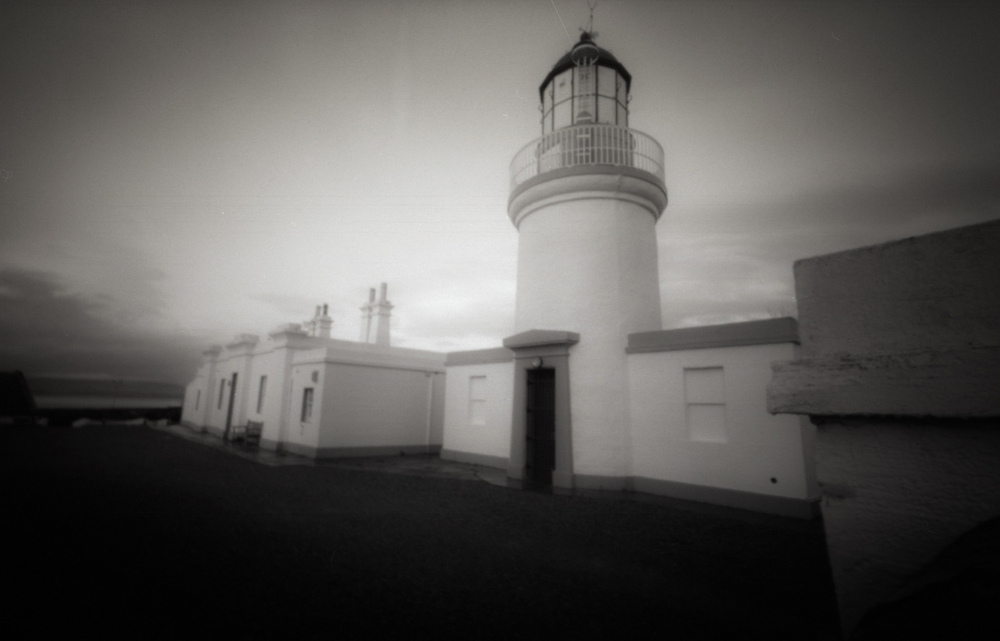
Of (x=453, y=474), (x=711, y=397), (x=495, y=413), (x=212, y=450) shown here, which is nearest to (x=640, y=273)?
(x=711, y=397)

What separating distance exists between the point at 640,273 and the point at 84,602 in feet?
34.6

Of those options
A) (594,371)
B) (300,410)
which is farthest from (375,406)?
(594,371)

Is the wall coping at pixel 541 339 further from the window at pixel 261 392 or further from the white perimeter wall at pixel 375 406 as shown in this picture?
the window at pixel 261 392

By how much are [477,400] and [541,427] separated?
308 cm

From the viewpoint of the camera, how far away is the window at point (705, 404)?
27.4 ft

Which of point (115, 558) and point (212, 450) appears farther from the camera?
point (212, 450)

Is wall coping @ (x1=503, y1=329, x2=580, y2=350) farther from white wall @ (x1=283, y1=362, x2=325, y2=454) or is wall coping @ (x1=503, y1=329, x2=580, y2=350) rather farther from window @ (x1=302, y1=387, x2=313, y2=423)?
window @ (x1=302, y1=387, x2=313, y2=423)

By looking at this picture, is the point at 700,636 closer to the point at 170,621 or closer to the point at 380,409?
the point at 170,621

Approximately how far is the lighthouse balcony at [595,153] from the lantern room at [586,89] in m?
0.61

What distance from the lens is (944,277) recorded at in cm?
213

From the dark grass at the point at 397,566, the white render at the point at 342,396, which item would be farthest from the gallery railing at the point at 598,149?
the white render at the point at 342,396

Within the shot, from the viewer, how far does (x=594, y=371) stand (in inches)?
389

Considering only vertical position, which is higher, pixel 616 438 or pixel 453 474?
pixel 616 438

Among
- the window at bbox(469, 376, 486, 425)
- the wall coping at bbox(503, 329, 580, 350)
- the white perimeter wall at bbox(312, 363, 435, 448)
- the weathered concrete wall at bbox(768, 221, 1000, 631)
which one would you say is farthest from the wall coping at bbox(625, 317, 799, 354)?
the white perimeter wall at bbox(312, 363, 435, 448)
